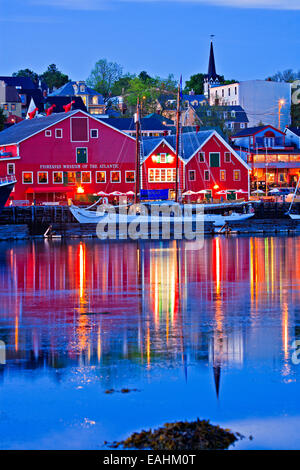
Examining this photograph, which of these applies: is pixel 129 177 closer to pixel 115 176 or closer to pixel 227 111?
pixel 115 176

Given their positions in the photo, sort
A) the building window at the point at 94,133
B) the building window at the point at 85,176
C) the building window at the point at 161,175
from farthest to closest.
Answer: the building window at the point at 161,175
the building window at the point at 94,133
the building window at the point at 85,176

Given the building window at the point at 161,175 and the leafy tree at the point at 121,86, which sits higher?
the leafy tree at the point at 121,86

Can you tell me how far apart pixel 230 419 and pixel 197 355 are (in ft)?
15.1

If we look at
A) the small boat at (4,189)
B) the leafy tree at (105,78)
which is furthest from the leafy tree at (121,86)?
the small boat at (4,189)

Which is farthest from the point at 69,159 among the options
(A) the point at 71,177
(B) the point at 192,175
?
(B) the point at 192,175

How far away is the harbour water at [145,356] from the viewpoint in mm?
13781

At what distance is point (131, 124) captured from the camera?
112312 mm

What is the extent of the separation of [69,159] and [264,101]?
88173 mm

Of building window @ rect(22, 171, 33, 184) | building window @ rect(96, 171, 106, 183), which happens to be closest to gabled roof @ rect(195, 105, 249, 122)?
building window @ rect(96, 171, 106, 183)

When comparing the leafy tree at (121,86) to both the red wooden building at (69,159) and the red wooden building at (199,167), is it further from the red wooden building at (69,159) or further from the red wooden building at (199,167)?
the red wooden building at (69,159)

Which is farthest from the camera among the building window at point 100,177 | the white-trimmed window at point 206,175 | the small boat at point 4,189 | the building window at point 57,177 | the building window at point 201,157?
the white-trimmed window at point 206,175

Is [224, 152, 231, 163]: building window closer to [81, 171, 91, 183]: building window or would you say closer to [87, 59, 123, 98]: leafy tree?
[81, 171, 91, 183]: building window

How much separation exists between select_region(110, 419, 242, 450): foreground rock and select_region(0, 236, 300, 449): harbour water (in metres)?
0.30

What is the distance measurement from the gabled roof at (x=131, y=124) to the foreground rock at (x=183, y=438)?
95929mm
